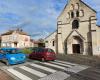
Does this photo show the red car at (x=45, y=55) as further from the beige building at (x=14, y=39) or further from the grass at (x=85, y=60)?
the beige building at (x=14, y=39)

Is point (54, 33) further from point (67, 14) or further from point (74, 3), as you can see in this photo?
point (74, 3)

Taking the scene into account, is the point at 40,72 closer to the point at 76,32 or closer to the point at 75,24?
the point at 76,32

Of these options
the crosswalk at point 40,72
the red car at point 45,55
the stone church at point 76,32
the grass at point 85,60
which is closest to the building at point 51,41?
the stone church at point 76,32

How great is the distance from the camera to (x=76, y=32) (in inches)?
1254

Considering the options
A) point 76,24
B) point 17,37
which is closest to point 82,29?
point 76,24

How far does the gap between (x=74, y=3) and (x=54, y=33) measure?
26.6 feet

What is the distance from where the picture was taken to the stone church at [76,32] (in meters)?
29.8

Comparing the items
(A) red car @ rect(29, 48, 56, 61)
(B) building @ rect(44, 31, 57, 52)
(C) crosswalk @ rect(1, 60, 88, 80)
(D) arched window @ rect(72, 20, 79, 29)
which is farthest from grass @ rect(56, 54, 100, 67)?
(B) building @ rect(44, 31, 57, 52)

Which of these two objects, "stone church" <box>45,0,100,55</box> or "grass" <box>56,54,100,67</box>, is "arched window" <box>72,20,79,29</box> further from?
"grass" <box>56,54,100,67</box>

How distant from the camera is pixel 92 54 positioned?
29.3m

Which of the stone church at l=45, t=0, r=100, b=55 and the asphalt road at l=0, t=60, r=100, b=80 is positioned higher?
the stone church at l=45, t=0, r=100, b=55

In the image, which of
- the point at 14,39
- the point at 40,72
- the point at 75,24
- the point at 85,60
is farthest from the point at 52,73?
the point at 14,39

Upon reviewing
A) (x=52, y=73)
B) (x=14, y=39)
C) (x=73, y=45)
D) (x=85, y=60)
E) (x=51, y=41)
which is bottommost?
(x=52, y=73)

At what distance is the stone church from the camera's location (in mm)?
29837
